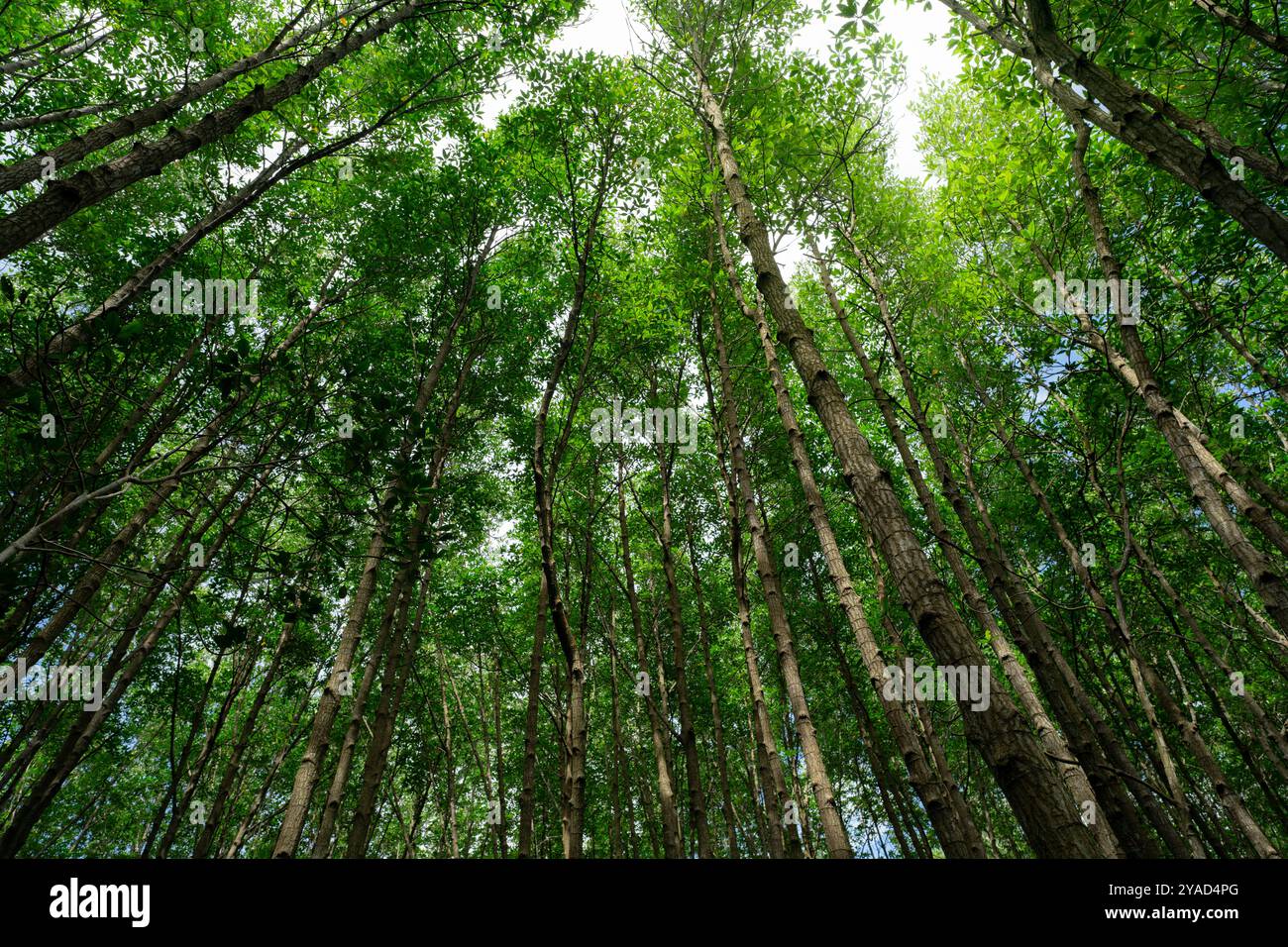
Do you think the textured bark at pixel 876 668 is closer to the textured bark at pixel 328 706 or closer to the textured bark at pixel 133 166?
the textured bark at pixel 328 706

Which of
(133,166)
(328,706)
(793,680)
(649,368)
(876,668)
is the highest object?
(649,368)

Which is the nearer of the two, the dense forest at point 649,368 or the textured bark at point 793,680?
the dense forest at point 649,368

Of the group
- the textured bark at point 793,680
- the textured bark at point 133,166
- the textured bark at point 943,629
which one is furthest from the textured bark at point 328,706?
the textured bark at point 793,680

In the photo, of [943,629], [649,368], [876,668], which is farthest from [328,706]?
[649,368]

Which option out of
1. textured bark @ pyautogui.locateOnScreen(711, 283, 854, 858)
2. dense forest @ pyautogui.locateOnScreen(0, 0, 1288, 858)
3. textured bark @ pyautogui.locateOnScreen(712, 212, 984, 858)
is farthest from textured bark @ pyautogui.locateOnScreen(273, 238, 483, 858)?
textured bark @ pyautogui.locateOnScreen(711, 283, 854, 858)

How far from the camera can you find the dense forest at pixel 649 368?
5.07 meters

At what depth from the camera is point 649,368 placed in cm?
1219

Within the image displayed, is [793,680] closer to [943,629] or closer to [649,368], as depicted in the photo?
[943,629]

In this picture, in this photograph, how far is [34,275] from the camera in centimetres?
1085

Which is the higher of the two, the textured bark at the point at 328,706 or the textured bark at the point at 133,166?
the textured bark at the point at 133,166

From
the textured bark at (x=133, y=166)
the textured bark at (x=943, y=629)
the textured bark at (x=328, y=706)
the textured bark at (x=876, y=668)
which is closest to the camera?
the textured bark at (x=943, y=629)

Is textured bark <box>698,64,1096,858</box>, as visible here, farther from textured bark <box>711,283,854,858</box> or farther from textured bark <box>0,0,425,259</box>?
textured bark <box>0,0,425,259</box>

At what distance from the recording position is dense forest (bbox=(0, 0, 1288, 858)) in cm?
507

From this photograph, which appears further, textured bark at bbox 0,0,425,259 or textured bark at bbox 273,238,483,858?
textured bark at bbox 273,238,483,858
